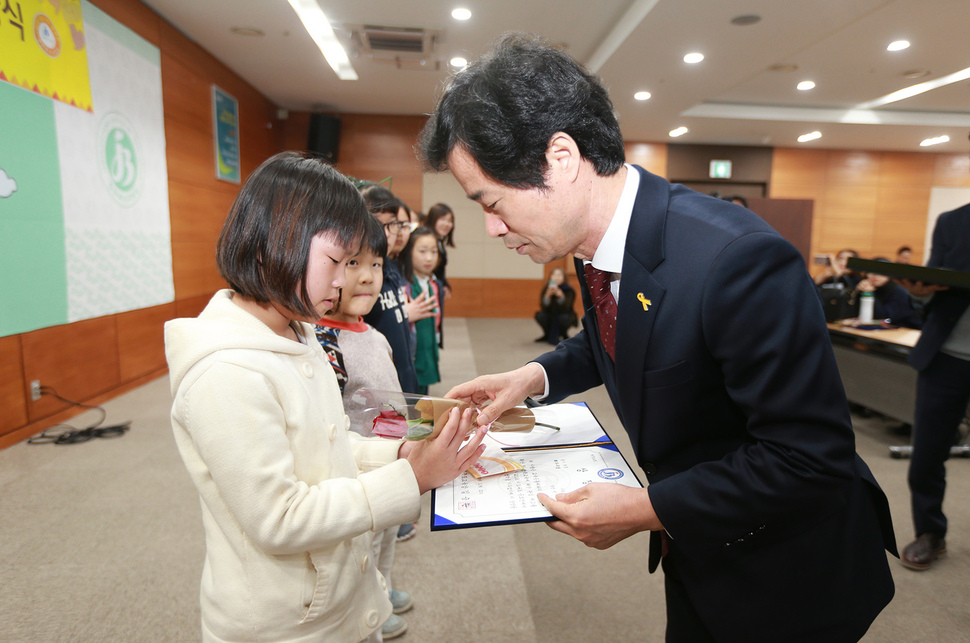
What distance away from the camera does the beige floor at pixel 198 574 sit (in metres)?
1.82

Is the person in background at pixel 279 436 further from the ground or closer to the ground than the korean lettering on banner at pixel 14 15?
closer to the ground

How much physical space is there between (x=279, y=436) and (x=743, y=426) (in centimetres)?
72

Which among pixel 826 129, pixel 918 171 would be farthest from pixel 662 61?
pixel 918 171

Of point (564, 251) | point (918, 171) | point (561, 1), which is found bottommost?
point (564, 251)

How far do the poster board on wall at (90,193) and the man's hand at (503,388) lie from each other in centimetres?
340

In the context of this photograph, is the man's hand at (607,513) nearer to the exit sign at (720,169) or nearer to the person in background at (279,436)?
the person in background at (279,436)

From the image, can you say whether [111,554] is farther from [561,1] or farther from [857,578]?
[561,1]

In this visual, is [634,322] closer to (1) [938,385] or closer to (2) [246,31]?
(1) [938,385]

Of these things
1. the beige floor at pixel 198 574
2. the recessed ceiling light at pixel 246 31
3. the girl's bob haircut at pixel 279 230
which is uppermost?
the recessed ceiling light at pixel 246 31

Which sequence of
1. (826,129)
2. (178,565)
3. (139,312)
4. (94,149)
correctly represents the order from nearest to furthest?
(178,565), (94,149), (139,312), (826,129)

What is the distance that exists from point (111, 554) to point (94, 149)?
10.1 ft

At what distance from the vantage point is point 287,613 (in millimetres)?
891

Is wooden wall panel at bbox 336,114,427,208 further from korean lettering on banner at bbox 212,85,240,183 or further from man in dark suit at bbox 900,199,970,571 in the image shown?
man in dark suit at bbox 900,199,970,571

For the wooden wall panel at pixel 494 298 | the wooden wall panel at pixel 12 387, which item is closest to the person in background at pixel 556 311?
the wooden wall panel at pixel 494 298
